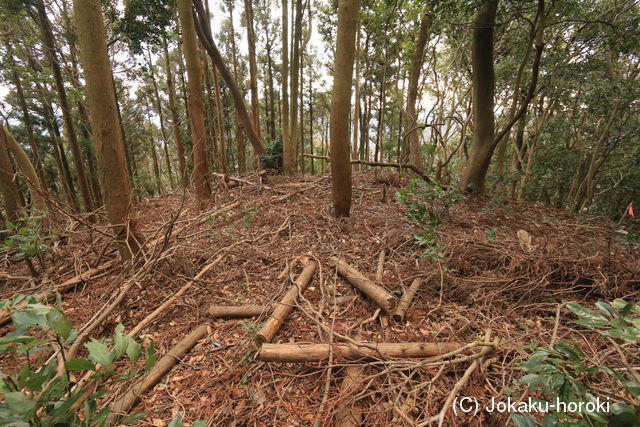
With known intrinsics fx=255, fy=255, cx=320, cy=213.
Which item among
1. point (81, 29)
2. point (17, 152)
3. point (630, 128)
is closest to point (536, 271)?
point (81, 29)

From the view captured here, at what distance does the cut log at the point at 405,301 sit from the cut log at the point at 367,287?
0.17ft

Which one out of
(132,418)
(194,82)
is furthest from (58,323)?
(194,82)

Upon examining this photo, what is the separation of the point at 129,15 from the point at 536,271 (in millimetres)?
9925

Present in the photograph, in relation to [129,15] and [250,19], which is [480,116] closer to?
[250,19]

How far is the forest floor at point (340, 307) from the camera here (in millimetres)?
1674

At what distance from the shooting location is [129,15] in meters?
6.57

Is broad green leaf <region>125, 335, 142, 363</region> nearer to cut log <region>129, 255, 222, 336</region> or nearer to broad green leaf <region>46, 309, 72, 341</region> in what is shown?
broad green leaf <region>46, 309, 72, 341</region>

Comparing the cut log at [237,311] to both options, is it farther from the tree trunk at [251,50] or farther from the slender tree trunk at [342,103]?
the tree trunk at [251,50]

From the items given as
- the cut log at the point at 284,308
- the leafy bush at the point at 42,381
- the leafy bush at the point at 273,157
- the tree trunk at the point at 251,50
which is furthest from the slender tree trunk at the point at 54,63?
the leafy bush at the point at 42,381

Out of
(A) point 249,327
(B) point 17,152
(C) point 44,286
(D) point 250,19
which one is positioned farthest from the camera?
(D) point 250,19

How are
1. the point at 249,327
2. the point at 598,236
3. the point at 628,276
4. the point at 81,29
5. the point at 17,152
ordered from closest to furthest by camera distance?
the point at 249,327 < the point at 628,276 < the point at 81,29 < the point at 598,236 < the point at 17,152

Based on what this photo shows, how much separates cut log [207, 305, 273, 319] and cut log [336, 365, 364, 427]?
3.25 feet

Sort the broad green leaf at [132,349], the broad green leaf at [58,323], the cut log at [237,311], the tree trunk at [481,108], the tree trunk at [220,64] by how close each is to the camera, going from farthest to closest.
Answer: the tree trunk at [220,64] < the tree trunk at [481,108] < the cut log at [237,311] < the broad green leaf at [132,349] < the broad green leaf at [58,323]

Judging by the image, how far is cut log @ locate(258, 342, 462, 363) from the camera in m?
1.80
